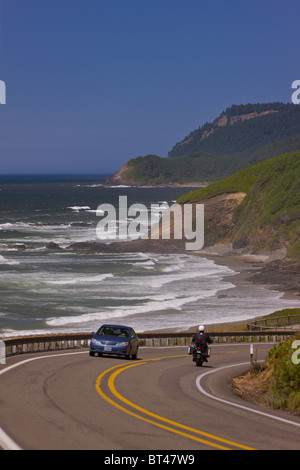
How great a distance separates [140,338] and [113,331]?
7.53m

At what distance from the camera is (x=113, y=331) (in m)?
25.1

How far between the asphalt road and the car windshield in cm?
164

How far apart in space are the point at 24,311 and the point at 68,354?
971 inches

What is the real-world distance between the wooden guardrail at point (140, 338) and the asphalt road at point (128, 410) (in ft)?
9.72

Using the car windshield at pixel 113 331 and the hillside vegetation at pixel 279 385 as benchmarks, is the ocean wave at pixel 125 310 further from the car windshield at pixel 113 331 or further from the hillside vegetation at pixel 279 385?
the hillside vegetation at pixel 279 385

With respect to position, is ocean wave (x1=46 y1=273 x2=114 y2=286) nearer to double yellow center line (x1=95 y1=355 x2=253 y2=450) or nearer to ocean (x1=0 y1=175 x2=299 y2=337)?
ocean (x1=0 y1=175 x2=299 y2=337)

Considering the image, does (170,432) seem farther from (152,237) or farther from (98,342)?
(152,237)

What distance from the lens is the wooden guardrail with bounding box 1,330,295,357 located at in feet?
86.0

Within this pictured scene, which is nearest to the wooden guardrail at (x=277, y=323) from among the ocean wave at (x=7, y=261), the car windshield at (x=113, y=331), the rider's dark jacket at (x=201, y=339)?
the car windshield at (x=113, y=331)

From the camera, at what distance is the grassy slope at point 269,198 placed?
99062 millimetres

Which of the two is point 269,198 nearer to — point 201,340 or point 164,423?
point 201,340

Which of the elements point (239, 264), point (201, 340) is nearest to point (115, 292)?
point (239, 264)

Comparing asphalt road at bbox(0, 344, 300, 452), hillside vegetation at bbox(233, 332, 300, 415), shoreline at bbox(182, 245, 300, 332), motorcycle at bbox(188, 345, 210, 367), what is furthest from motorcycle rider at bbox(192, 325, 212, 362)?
shoreline at bbox(182, 245, 300, 332)

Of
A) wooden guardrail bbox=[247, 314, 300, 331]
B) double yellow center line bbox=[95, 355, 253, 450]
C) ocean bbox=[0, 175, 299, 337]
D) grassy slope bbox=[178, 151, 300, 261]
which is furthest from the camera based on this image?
grassy slope bbox=[178, 151, 300, 261]
